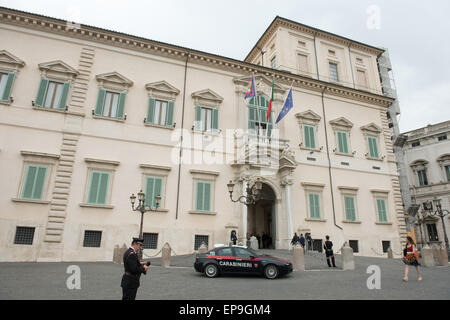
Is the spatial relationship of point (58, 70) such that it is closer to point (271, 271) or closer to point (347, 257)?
point (271, 271)

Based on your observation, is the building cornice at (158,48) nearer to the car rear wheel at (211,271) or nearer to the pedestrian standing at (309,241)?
the pedestrian standing at (309,241)

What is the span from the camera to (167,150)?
62.6 ft

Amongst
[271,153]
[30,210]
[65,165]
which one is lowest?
[30,210]

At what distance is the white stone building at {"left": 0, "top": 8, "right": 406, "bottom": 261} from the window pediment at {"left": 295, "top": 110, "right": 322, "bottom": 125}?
0.09 m

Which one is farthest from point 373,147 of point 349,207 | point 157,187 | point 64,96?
point 64,96

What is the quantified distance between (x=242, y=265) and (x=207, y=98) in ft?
42.6

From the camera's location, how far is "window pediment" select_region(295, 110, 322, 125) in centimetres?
2339

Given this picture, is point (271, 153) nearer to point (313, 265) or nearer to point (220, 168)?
point (220, 168)

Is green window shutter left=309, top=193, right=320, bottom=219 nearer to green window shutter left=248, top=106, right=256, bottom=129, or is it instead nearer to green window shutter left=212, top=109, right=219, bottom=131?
green window shutter left=248, top=106, right=256, bottom=129
